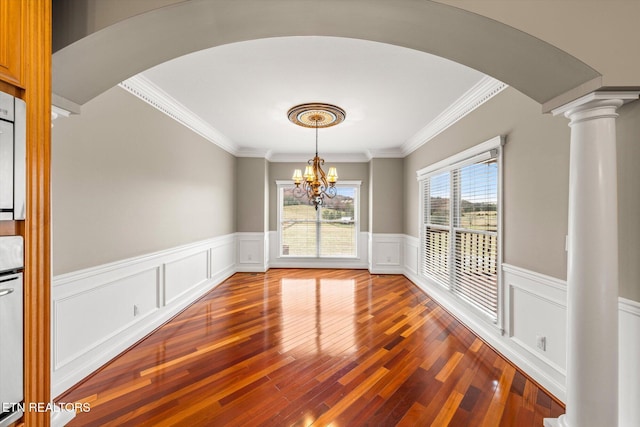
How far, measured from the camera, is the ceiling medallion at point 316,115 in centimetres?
319

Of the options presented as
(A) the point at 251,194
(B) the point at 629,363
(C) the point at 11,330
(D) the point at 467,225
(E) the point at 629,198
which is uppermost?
(A) the point at 251,194

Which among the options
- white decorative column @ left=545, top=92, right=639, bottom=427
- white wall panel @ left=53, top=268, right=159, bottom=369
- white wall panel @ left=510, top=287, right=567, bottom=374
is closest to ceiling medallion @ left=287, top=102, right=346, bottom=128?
white decorative column @ left=545, top=92, right=639, bottom=427

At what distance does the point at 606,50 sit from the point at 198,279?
4674 mm

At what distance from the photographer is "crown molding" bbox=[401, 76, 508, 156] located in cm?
260

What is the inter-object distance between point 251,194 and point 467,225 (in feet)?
13.8

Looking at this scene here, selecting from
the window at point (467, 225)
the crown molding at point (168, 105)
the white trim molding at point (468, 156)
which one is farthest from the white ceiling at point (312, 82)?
the window at point (467, 225)

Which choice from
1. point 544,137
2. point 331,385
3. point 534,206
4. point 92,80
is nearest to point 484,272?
point 534,206

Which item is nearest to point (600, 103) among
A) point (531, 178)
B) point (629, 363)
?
point (531, 178)

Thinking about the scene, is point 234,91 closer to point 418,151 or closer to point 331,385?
point 331,385

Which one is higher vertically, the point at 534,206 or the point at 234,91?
the point at 234,91

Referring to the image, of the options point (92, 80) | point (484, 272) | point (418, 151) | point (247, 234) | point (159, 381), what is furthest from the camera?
point (247, 234)

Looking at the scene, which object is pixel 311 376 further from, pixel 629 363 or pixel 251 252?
pixel 251 252

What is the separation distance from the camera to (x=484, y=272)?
286 cm

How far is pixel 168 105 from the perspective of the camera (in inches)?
124
